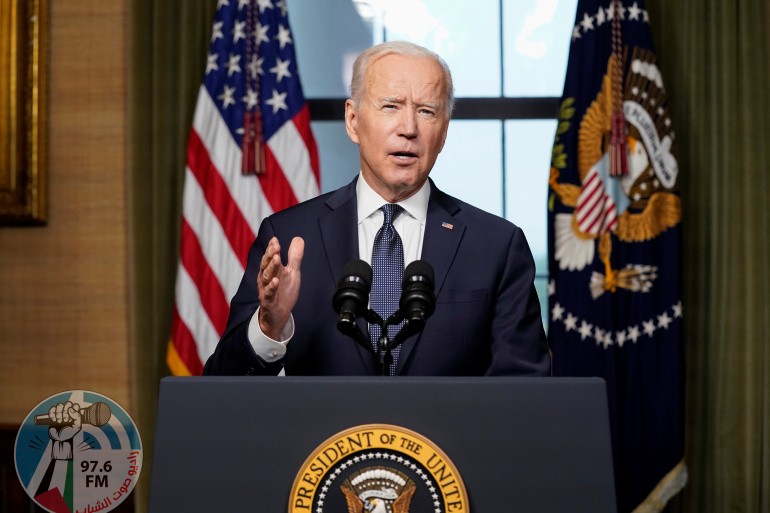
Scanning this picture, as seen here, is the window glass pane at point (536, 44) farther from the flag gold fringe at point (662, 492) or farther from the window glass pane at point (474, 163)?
the flag gold fringe at point (662, 492)

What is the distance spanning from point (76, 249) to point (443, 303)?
2.85 meters

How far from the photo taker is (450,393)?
4.77ft

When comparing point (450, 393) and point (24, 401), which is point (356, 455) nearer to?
point (450, 393)

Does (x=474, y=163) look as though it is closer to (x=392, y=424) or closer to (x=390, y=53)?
(x=390, y=53)

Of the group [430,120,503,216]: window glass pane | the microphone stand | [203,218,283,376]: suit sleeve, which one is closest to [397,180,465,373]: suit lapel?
[203,218,283,376]: suit sleeve

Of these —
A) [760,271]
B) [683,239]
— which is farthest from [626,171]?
[760,271]

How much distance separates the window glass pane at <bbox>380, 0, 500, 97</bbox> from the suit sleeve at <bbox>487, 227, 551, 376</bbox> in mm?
2700

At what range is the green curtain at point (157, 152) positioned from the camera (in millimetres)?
4453

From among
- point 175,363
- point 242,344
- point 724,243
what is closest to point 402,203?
point 242,344

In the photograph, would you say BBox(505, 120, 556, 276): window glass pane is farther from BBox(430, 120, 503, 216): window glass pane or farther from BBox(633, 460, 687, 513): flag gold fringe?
BBox(633, 460, 687, 513): flag gold fringe

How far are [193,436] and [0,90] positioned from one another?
349 centimetres

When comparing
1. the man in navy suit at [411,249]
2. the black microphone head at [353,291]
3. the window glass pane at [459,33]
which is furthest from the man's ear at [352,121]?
the window glass pane at [459,33]

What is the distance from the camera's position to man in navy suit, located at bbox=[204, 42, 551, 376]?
2229 millimetres

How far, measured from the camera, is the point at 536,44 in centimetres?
496
